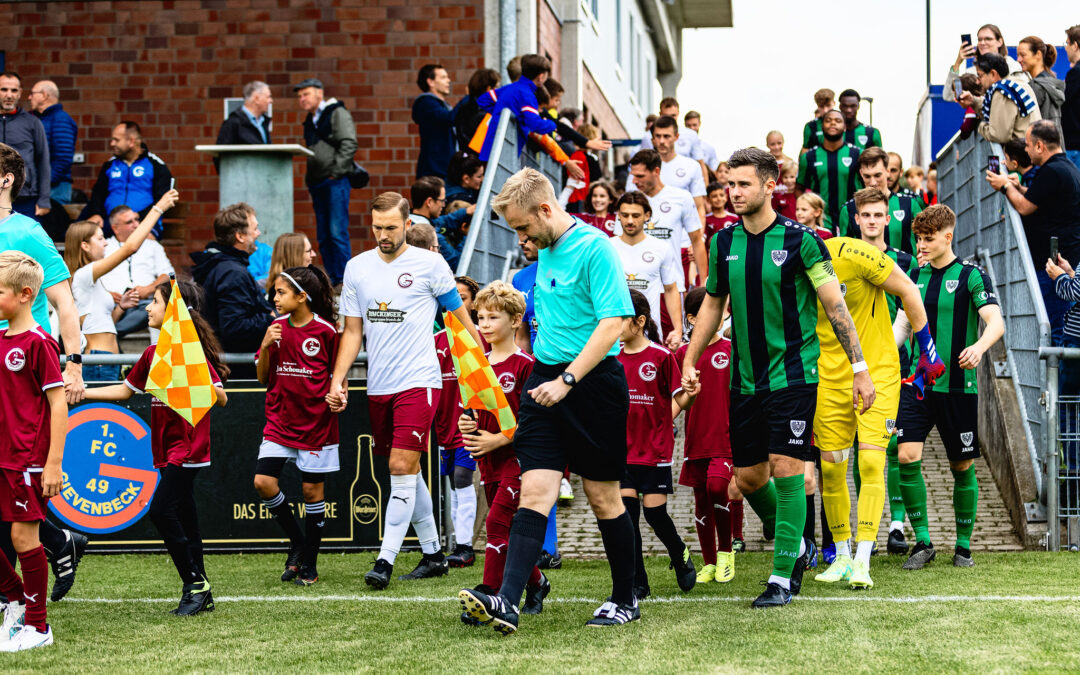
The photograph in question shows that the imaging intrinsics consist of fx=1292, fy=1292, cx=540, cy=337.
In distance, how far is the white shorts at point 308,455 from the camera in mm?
7691

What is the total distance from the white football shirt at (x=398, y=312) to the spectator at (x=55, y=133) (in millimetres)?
7194

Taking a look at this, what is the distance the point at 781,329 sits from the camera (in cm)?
630

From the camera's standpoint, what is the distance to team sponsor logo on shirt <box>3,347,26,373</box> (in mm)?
5730

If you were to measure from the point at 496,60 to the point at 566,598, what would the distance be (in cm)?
1157

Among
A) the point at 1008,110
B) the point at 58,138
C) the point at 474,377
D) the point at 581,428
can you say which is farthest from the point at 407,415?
the point at 58,138

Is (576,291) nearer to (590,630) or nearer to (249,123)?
(590,630)

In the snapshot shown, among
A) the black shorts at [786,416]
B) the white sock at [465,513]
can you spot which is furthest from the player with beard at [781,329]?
the white sock at [465,513]

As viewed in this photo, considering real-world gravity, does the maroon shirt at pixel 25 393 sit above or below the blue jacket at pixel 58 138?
below

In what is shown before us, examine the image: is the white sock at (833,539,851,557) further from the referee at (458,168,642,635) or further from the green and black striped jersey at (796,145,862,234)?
the green and black striped jersey at (796,145,862,234)

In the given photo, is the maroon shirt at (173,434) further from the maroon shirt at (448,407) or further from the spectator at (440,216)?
the spectator at (440,216)

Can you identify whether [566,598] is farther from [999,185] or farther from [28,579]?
[999,185]

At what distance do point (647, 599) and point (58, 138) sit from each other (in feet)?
31.2

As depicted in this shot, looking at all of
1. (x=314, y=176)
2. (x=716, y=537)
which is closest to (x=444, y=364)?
(x=716, y=537)

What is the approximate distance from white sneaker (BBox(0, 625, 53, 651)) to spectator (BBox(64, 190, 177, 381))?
13.1 ft
